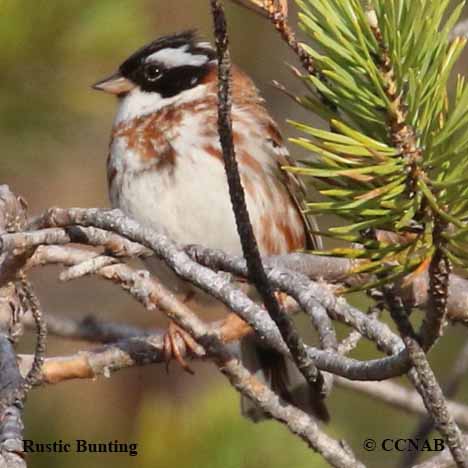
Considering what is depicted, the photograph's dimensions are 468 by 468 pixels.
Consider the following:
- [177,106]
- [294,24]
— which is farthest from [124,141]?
[294,24]

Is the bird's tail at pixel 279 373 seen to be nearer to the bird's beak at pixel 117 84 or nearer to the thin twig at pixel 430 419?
the thin twig at pixel 430 419

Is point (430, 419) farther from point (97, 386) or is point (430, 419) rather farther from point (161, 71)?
point (97, 386)

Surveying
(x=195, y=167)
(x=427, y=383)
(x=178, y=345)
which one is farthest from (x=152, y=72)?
(x=427, y=383)

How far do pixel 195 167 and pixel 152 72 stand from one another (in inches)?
18.4

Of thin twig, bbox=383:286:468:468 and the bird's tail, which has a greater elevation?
thin twig, bbox=383:286:468:468

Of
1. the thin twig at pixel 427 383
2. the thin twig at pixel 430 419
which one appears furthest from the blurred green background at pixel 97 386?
the thin twig at pixel 427 383

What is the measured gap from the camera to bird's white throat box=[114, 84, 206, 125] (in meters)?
3.12

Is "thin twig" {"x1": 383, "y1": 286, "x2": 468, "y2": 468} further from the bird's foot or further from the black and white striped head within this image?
the black and white striped head

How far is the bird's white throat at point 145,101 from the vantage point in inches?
123

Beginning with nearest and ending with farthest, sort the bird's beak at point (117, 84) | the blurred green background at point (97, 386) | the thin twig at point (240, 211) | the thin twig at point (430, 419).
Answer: the thin twig at point (240, 211)
the blurred green background at point (97, 386)
the thin twig at point (430, 419)
the bird's beak at point (117, 84)

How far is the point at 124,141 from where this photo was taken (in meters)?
3.01

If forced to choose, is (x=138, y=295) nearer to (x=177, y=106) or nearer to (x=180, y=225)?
(x=180, y=225)

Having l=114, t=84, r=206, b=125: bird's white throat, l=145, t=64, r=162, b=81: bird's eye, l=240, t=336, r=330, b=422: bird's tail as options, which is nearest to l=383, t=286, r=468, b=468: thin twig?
l=240, t=336, r=330, b=422: bird's tail

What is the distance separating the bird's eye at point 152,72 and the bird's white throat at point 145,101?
0.14 feet
